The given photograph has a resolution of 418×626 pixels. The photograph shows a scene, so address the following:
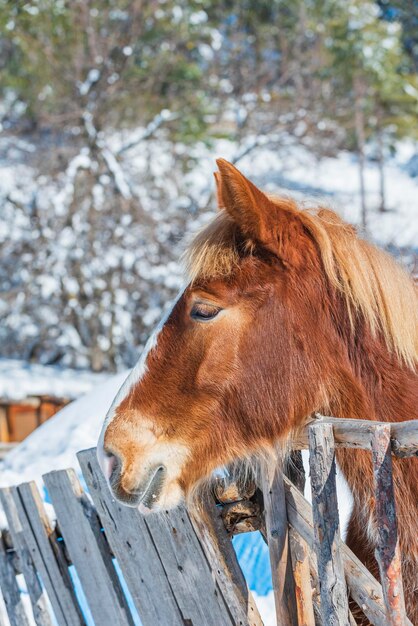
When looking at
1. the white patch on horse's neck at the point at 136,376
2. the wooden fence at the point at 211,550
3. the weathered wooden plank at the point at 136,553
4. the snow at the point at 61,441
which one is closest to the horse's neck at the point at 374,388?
the wooden fence at the point at 211,550

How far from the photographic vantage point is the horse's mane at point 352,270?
7.09ft

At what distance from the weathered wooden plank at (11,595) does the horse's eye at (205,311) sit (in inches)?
84.2

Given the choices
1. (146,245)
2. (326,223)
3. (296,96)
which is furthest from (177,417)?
(296,96)

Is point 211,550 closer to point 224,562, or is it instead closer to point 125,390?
point 224,562

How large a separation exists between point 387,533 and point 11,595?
2484mm

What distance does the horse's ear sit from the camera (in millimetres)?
2043

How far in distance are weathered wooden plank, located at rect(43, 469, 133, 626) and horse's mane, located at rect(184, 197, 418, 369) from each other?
1.30m

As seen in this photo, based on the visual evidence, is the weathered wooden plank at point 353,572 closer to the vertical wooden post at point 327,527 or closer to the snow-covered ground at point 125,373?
the vertical wooden post at point 327,527

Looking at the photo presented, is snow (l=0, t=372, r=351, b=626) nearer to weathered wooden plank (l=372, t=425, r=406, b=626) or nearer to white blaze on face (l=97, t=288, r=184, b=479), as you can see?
white blaze on face (l=97, t=288, r=184, b=479)

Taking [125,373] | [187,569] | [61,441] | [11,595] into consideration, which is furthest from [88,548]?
[125,373]

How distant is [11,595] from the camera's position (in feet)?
11.8

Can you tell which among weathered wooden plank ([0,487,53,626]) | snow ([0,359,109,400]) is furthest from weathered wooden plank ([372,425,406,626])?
snow ([0,359,109,400])

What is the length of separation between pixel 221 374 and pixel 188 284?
294 mm

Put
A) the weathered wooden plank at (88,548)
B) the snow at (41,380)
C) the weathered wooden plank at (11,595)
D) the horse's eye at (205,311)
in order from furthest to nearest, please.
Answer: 1. the snow at (41,380)
2. the weathered wooden plank at (11,595)
3. the weathered wooden plank at (88,548)
4. the horse's eye at (205,311)
